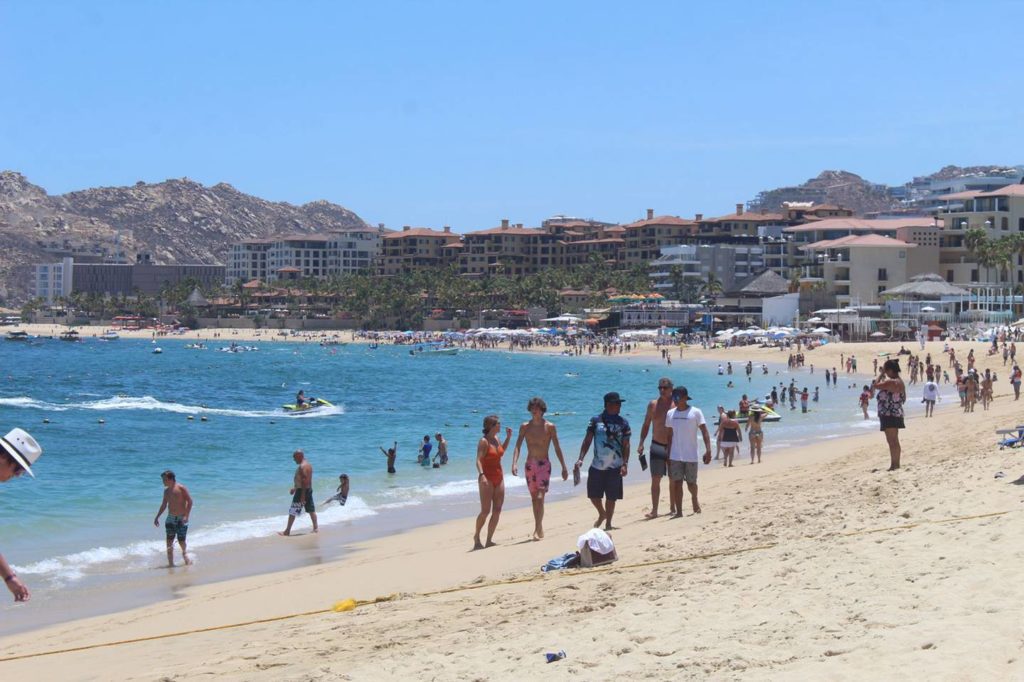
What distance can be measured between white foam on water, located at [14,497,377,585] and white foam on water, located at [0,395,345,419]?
2238 centimetres

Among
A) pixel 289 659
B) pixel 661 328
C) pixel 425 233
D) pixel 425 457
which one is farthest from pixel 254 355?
pixel 289 659

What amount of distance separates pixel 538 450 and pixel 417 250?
14542 centimetres

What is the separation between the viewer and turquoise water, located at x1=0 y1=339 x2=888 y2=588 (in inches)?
659

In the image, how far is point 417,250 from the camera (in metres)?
156

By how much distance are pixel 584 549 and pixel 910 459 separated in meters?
7.56

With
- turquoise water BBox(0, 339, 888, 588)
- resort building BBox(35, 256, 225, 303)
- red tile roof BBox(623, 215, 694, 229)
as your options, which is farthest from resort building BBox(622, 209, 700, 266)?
resort building BBox(35, 256, 225, 303)

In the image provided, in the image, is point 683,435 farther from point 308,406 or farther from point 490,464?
point 308,406

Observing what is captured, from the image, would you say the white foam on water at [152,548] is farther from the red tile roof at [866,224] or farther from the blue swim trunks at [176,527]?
the red tile roof at [866,224]

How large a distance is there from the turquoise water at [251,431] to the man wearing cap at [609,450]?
5922 mm

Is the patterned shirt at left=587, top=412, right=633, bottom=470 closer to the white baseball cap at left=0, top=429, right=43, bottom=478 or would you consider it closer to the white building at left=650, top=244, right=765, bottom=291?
the white baseball cap at left=0, top=429, right=43, bottom=478

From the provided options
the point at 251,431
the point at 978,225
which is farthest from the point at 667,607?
the point at 978,225

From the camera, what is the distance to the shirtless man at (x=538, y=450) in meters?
10.9

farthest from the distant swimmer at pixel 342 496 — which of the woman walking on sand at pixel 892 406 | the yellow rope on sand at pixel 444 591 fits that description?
the yellow rope on sand at pixel 444 591

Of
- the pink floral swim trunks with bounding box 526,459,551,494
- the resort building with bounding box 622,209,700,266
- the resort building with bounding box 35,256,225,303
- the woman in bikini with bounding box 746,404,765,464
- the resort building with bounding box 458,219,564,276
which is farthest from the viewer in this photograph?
the resort building with bounding box 35,256,225,303
